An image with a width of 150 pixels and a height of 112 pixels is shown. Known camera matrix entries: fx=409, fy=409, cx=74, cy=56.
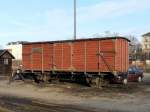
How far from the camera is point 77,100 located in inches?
915

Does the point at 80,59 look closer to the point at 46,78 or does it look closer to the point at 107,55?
the point at 107,55

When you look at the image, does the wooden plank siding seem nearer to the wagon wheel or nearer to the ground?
the wagon wheel

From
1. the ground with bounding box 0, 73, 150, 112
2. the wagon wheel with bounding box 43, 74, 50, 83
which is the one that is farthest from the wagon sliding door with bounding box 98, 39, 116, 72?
the wagon wheel with bounding box 43, 74, 50, 83

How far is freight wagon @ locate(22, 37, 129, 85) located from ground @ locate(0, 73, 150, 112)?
1069 millimetres

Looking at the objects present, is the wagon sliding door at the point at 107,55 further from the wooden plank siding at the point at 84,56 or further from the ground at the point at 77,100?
the ground at the point at 77,100

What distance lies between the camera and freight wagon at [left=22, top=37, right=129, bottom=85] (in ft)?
100.0

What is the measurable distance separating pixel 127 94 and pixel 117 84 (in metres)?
5.85

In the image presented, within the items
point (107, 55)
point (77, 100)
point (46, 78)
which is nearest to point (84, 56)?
point (107, 55)

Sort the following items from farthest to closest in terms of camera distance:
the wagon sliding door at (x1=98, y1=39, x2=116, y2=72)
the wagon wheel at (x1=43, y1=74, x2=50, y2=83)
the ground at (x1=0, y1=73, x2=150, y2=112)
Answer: the wagon wheel at (x1=43, y1=74, x2=50, y2=83) → the wagon sliding door at (x1=98, y1=39, x2=116, y2=72) → the ground at (x1=0, y1=73, x2=150, y2=112)

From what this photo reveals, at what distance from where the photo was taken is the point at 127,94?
2572 cm

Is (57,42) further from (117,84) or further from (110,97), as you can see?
(110,97)

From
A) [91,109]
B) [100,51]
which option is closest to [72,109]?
[91,109]

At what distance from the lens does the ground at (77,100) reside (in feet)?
61.5

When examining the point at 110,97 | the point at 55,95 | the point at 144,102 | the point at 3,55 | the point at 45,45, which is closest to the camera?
the point at 144,102
